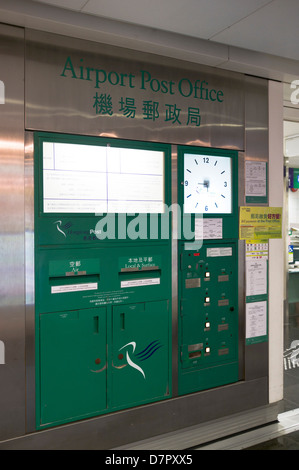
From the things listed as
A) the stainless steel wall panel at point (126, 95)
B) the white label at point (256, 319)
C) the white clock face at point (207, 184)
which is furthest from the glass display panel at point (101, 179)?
the white label at point (256, 319)

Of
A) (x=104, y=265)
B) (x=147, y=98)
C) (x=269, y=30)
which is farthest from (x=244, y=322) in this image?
(x=269, y=30)

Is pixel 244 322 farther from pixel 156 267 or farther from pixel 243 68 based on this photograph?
pixel 243 68

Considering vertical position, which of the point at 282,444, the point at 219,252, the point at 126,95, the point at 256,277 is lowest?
the point at 282,444

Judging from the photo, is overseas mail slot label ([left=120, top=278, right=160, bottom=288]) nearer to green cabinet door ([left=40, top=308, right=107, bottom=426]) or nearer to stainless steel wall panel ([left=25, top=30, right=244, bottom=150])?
green cabinet door ([left=40, top=308, right=107, bottom=426])

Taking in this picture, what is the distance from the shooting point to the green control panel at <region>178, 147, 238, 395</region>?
300 cm

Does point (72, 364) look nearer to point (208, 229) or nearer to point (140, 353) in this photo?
point (140, 353)

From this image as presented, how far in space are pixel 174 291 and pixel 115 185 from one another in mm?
893

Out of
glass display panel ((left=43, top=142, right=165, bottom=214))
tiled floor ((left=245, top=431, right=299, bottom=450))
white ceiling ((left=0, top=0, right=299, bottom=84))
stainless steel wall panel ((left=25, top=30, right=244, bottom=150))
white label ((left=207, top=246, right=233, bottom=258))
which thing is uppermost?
white ceiling ((left=0, top=0, right=299, bottom=84))

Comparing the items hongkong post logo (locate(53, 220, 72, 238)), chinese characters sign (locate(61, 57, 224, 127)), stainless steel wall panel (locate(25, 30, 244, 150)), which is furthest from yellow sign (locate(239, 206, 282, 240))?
hongkong post logo (locate(53, 220, 72, 238))

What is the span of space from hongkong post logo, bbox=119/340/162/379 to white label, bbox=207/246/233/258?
2.60ft

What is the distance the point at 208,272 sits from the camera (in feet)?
10.2

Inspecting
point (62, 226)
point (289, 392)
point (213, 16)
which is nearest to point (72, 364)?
point (62, 226)

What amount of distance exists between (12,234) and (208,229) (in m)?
1.46

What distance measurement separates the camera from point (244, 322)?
3.28 m
